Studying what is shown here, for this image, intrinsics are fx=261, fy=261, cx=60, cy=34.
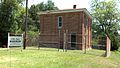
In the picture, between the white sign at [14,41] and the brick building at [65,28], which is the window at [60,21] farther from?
the white sign at [14,41]

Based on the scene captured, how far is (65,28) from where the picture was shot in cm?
3634

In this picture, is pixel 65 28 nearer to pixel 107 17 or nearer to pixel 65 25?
pixel 65 25

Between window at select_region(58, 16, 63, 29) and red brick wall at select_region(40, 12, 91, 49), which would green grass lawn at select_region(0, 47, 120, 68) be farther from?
window at select_region(58, 16, 63, 29)

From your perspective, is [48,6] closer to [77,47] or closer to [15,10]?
[15,10]

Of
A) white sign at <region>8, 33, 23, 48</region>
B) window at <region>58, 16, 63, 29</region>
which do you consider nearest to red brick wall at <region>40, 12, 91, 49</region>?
window at <region>58, 16, 63, 29</region>

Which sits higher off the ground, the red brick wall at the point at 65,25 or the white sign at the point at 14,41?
the red brick wall at the point at 65,25

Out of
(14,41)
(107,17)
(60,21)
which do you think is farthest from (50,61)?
(107,17)

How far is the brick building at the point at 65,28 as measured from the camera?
34.8 m

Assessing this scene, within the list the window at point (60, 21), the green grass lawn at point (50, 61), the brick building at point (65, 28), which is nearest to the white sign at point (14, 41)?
the green grass lawn at point (50, 61)

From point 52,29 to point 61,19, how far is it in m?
2.04

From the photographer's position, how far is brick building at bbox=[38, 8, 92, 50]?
34.8m

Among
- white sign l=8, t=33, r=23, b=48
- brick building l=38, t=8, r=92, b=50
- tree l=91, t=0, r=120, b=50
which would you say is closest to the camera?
white sign l=8, t=33, r=23, b=48

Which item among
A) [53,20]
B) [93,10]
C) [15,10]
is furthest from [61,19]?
[93,10]

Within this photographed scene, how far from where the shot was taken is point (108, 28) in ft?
200
